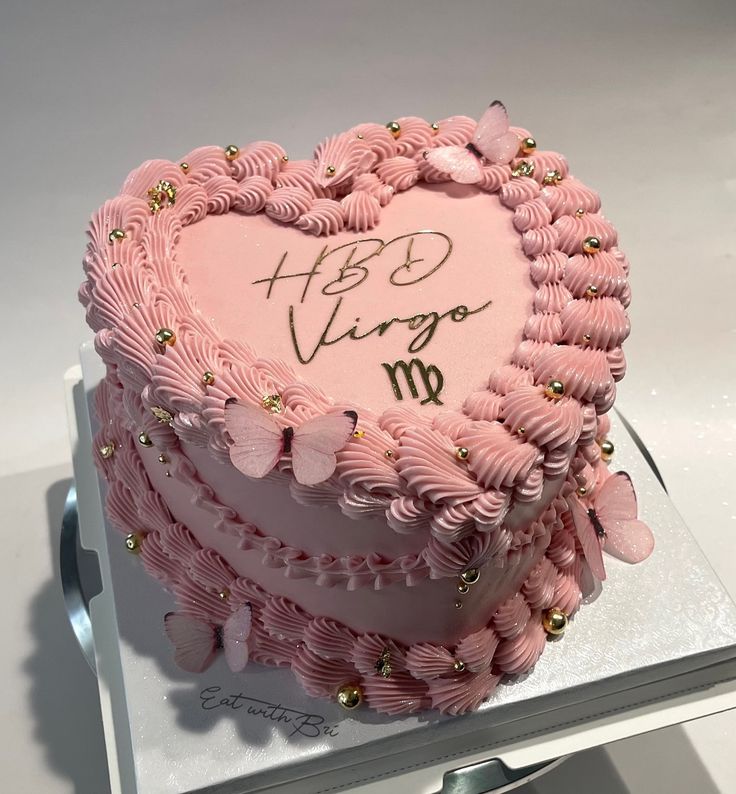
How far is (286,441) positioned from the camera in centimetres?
164

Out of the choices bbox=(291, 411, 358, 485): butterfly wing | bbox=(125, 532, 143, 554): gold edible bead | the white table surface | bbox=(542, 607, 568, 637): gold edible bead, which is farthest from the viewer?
the white table surface

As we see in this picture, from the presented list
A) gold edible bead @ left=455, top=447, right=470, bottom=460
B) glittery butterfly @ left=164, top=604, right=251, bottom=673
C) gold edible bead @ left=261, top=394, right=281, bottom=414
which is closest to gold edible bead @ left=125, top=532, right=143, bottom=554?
glittery butterfly @ left=164, top=604, right=251, bottom=673

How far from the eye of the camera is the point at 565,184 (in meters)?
2.14

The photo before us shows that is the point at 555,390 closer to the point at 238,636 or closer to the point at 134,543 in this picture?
the point at 238,636

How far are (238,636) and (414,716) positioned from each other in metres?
0.35

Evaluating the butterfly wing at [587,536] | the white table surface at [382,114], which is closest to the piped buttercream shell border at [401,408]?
the butterfly wing at [587,536]

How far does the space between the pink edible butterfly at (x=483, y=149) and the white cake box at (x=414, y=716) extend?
34.3 inches

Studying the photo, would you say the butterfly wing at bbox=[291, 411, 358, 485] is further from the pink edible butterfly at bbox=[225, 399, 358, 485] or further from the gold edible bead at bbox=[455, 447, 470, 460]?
the gold edible bead at bbox=[455, 447, 470, 460]

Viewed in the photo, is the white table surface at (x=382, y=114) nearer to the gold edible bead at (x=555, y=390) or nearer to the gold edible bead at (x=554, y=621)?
the gold edible bead at (x=554, y=621)

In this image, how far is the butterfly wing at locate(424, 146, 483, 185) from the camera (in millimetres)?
2145

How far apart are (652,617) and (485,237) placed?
32.1 inches

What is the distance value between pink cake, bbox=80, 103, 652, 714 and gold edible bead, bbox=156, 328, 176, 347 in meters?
0.02

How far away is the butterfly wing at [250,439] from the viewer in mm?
1628

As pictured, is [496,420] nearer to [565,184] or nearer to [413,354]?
[413,354]
